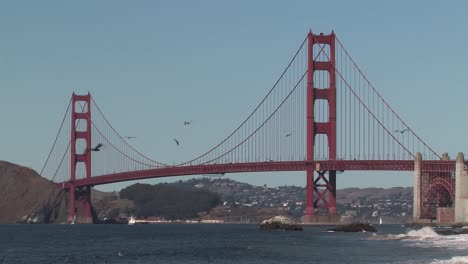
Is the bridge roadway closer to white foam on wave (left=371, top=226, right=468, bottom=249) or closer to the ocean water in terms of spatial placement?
the ocean water

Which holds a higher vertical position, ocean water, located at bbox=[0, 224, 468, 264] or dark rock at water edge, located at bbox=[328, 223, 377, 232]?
dark rock at water edge, located at bbox=[328, 223, 377, 232]

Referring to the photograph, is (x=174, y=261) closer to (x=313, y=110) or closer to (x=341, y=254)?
(x=341, y=254)

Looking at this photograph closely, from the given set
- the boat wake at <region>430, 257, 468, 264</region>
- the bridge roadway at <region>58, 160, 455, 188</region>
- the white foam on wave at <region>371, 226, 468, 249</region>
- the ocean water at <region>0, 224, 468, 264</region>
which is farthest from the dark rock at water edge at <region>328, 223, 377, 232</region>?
the boat wake at <region>430, 257, 468, 264</region>

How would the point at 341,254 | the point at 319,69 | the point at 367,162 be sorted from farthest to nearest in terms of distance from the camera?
the point at 319,69 < the point at 367,162 < the point at 341,254

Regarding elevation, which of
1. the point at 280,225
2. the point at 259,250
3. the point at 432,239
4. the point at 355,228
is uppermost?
the point at 280,225

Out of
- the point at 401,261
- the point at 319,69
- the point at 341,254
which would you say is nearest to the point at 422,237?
the point at 341,254

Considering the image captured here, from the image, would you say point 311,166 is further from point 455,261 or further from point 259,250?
point 455,261

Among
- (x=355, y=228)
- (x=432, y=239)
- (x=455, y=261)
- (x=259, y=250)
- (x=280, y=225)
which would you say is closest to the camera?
(x=455, y=261)

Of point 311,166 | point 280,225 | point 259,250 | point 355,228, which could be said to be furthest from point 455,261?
point 280,225

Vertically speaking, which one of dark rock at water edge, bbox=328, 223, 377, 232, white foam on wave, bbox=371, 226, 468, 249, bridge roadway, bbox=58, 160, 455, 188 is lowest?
white foam on wave, bbox=371, 226, 468, 249
